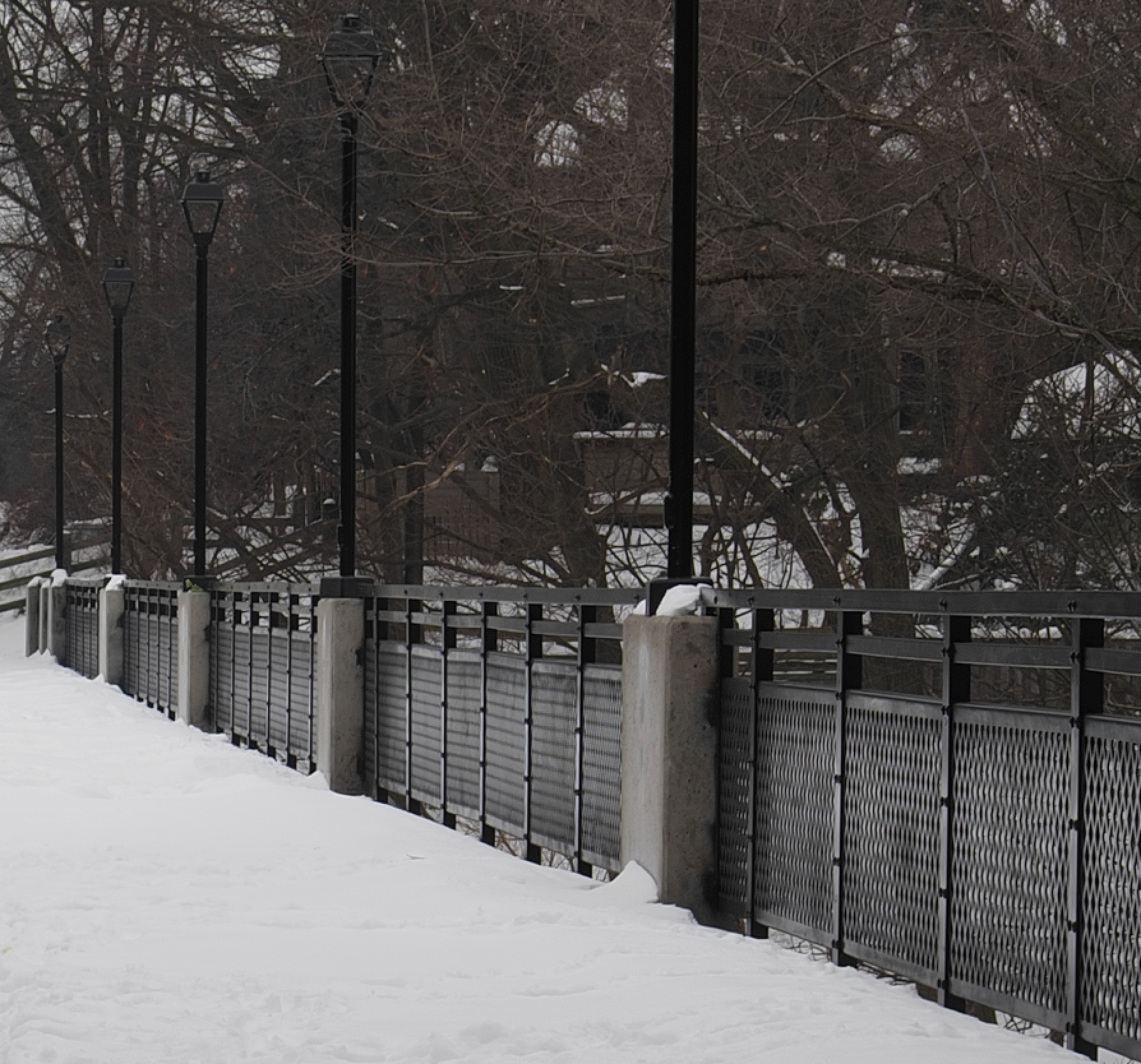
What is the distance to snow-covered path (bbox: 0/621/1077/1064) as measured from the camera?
628cm

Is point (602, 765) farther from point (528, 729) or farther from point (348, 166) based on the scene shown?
point (348, 166)

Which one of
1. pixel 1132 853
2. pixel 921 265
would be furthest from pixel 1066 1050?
pixel 921 265

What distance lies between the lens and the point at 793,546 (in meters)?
25.5

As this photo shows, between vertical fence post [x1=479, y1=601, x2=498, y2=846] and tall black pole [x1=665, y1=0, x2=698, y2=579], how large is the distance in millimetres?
2163

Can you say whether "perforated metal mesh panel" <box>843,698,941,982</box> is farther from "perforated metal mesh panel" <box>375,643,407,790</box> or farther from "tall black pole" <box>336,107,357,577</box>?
"tall black pole" <box>336,107,357,577</box>

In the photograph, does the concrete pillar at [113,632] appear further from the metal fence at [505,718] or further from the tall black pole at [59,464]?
the metal fence at [505,718]

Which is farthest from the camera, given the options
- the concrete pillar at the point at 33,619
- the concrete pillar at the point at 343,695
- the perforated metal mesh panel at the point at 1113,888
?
the concrete pillar at the point at 33,619

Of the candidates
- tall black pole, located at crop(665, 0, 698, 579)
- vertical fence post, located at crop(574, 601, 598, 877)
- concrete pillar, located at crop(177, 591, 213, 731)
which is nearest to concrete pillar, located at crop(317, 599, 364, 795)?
vertical fence post, located at crop(574, 601, 598, 877)

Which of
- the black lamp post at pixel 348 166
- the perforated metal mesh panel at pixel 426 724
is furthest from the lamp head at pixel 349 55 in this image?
the perforated metal mesh panel at pixel 426 724

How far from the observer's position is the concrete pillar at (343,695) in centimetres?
1532

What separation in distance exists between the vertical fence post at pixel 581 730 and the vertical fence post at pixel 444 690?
2327 mm

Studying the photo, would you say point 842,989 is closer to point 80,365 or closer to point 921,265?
point 921,265

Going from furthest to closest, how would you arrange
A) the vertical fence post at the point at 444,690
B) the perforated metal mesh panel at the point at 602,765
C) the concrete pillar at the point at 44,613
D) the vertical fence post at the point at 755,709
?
1. the concrete pillar at the point at 44,613
2. the vertical fence post at the point at 444,690
3. the perforated metal mesh panel at the point at 602,765
4. the vertical fence post at the point at 755,709

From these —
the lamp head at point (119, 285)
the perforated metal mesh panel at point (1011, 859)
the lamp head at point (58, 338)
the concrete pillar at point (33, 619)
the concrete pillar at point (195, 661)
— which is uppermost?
the lamp head at point (119, 285)
